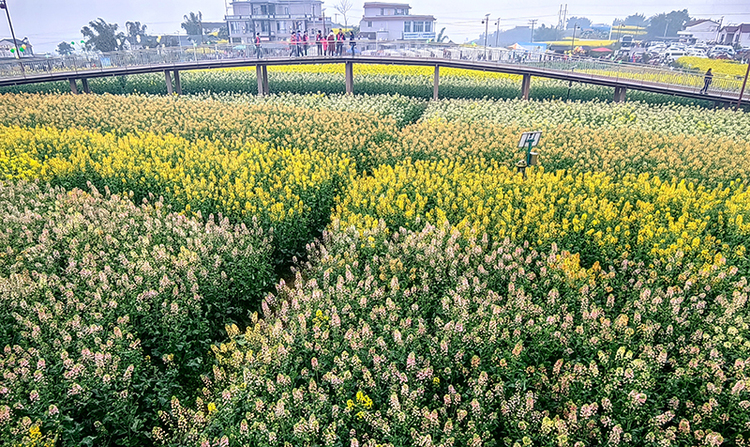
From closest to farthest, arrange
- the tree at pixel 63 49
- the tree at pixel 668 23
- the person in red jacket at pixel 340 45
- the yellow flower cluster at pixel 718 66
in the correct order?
the person in red jacket at pixel 340 45, the yellow flower cluster at pixel 718 66, the tree at pixel 63 49, the tree at pixel 668 23

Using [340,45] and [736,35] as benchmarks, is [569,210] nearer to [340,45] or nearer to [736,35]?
[340,45]

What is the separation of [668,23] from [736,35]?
5067 centimetres

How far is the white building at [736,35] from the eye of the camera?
82.9 m

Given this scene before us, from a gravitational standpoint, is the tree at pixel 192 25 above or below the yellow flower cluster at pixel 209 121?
above

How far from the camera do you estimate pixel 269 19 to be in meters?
79.2

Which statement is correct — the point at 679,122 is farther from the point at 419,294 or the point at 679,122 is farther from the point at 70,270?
the point at 70,270

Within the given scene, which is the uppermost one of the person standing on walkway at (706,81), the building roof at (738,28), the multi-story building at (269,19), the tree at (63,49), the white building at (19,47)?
the multi-story building at (269,19)

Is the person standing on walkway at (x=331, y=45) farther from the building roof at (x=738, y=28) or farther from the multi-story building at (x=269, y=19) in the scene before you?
the building roof at (x=738, y=28)

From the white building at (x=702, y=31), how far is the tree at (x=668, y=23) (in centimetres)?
2168

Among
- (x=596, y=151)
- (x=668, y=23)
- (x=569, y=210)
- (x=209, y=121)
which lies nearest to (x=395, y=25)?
(x=209, y=121)

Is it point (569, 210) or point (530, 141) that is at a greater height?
point (530, 141)

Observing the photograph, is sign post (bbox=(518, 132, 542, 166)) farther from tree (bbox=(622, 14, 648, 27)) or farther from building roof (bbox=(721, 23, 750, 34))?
tree (bbox=(622, 14, 648, 27))

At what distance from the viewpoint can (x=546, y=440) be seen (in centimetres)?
384

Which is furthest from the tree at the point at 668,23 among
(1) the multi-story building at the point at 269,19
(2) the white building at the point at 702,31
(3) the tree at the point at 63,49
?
(3) the tree at the point at 63,49
